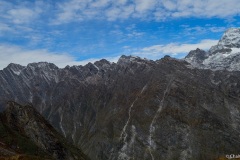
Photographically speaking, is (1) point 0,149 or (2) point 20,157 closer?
(2) point 20,157

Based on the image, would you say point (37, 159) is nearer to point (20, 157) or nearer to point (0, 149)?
point (20, 157)

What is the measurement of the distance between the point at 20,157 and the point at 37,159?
785cm

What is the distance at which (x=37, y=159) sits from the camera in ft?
550

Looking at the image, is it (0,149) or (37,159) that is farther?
(0,149)

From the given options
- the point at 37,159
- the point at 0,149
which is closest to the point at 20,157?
the point at 37,159

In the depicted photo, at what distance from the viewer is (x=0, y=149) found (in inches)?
7411

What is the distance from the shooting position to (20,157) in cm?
16350

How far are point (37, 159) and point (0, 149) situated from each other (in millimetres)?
30591

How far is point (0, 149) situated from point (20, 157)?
29.7 metres
